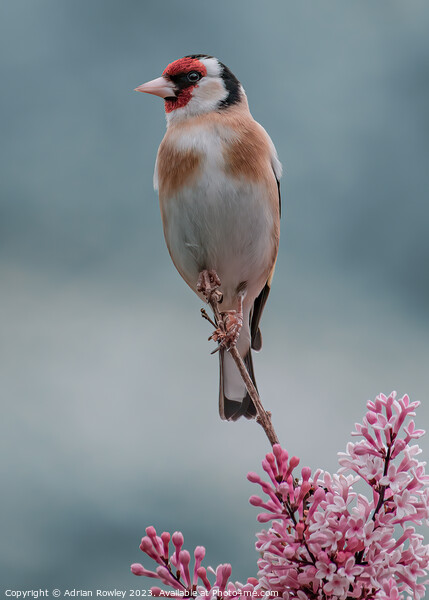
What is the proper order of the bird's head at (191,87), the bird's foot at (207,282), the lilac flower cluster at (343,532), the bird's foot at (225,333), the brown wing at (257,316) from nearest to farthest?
the lilac flower cluster at (343,532)
the bird's foot at (225,333)
the bird's foot at (207,282)
the bird's head at (191,87)
the brown wing at (257,316)

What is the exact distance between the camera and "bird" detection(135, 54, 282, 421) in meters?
2.10

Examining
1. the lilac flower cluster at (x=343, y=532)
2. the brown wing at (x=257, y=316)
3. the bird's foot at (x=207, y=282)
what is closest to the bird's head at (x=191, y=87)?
the bird's foot at (x=207, y=282)

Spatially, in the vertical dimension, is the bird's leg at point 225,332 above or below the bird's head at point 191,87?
below

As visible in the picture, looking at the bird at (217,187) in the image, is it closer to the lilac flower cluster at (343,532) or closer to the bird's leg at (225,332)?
the bird's leg at (225,332)

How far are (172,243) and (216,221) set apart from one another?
217mm

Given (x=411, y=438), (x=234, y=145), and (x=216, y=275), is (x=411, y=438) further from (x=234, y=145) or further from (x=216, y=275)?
(x=234, y=145)

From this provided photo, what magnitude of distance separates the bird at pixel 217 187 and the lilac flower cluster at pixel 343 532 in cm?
86

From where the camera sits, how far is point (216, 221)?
6.93ft

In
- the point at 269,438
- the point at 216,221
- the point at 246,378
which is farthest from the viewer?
the point at 216,221

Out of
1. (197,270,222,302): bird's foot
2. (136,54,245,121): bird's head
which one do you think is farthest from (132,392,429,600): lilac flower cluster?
(136,54,245,121): bird's head

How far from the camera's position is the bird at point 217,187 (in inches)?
82.6

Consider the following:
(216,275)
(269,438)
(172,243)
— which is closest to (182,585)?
(269,438)

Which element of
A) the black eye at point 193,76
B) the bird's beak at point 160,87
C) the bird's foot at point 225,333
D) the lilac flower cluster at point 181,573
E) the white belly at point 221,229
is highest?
the black eye at point 193,76

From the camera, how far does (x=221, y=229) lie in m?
2.12
